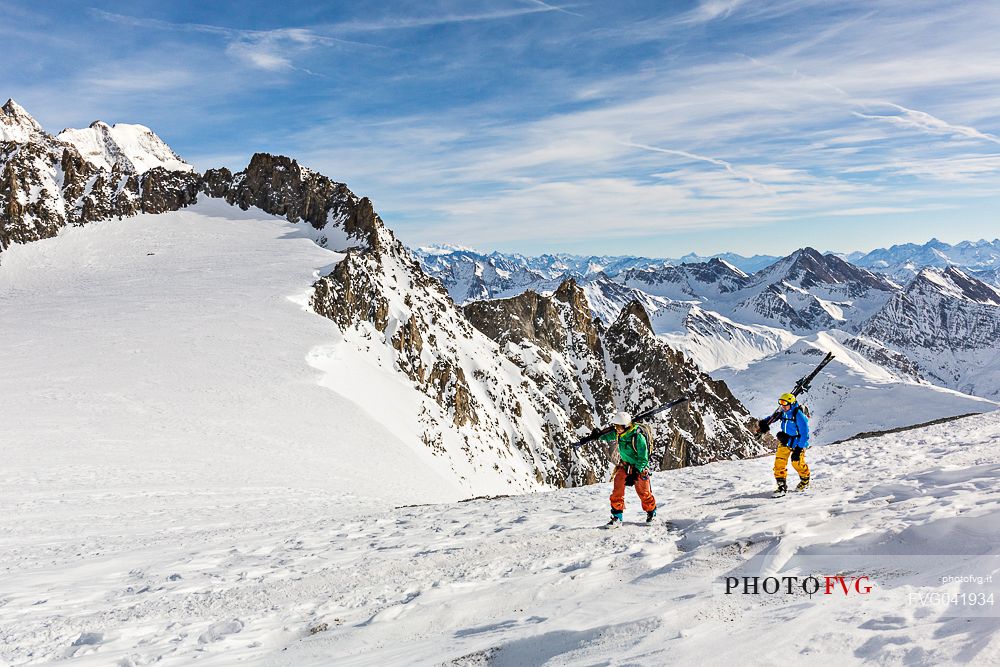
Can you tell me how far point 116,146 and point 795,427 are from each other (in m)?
225

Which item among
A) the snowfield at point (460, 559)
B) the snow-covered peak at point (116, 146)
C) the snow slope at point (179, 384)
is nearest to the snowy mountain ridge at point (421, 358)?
the snow slope at point (179, 384)

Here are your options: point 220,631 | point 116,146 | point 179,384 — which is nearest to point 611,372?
point 179,384

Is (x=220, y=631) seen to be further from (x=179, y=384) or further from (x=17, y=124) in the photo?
(x=17, y=124)

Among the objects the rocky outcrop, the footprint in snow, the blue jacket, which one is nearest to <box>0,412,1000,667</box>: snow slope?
the footprint in snow

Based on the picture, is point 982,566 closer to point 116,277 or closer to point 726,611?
point 726,611

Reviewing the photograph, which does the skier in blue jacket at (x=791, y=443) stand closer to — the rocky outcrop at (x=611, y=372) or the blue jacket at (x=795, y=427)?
the blue jacket at (x=795, y=427)

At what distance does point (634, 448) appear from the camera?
11.5 meters

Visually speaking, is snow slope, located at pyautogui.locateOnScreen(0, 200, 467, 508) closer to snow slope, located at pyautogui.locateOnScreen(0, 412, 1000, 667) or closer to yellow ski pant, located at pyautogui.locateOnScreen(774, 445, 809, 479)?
snow slope, located at pyautogui.locateOnScreen(0, 412, 1000, 667)

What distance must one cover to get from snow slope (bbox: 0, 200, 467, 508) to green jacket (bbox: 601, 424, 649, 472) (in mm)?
11390

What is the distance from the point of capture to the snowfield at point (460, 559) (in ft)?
18.2

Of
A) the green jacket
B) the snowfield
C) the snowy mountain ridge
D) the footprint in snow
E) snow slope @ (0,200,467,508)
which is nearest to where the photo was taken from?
the snowfield

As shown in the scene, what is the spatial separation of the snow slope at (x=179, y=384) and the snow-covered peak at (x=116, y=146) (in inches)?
4605

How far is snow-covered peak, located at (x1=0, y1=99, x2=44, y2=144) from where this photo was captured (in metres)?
149

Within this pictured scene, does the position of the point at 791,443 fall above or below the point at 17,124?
below
